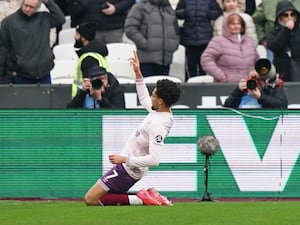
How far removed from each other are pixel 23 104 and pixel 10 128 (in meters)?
1.51

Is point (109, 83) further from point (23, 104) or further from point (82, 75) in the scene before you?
point (23, 104)

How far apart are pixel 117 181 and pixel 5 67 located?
216 inches

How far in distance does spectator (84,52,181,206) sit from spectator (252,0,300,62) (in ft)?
19.2

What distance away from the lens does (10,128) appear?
16.4 meters

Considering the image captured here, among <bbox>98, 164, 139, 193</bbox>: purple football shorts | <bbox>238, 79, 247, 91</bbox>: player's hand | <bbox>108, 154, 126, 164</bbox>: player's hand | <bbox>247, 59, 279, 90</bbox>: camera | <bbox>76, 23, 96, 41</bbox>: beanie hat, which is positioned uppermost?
<bbox>76, 23, 96, 41</bbox>: beanie hat

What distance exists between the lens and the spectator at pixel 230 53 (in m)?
18.0

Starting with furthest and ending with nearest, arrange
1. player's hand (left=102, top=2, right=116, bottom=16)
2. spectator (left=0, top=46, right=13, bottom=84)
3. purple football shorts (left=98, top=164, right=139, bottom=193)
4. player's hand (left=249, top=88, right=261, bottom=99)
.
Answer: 1. player's hand (left=102, top=2, right=116, bottom=16)
2. spectator (left=0, top=46, right=13, bottom=84)
3. player's hand (left=249, top=88, right=261, bottom=99)
4. purple football shorts (left=98, top=164, right=139, bottom=193)

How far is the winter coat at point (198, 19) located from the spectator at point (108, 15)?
96 centimetres

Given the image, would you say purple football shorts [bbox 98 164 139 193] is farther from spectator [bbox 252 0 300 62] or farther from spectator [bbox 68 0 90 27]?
spectator [bbox 68 0 90 27]

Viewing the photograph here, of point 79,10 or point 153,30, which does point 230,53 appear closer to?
point 153,30

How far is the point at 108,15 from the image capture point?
19.4 m

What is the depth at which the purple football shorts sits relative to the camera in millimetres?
13555

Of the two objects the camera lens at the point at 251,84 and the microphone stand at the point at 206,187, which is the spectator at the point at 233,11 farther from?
the microphone stand at the point at 206,187

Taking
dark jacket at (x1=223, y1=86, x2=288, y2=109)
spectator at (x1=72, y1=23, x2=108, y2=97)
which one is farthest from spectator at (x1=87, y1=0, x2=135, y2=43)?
dark jacket at (x1=223, y1=86, x2=288, y2=109)
